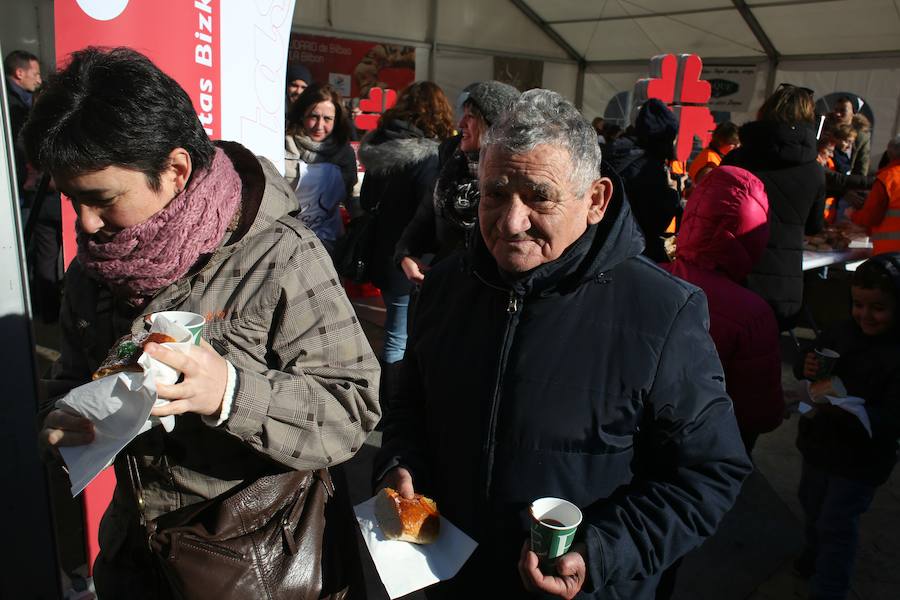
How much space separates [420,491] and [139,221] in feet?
3.04

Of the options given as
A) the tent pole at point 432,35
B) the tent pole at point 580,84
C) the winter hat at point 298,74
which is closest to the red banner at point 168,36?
the winter hat at point 298,74

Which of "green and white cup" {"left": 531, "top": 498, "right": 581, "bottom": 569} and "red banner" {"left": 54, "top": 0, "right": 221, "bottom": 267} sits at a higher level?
"red banner" {"left": 54, "top": 0, "right": 221, "bottom": 267}

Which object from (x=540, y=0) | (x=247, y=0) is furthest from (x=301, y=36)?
(x=247, y=0)

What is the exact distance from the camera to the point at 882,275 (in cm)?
247

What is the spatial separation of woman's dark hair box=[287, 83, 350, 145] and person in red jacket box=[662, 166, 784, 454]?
8.39 ft

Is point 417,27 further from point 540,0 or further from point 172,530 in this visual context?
point 172,530

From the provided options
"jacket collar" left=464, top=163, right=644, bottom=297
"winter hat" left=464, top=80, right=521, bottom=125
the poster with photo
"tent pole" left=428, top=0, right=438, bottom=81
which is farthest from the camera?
"tent pole" left=428, top=0, right=438, bottom=81

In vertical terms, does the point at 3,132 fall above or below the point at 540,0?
below

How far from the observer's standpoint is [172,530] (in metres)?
1.38

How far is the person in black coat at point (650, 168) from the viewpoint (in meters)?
4.18

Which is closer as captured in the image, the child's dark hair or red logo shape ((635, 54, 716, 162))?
the child's dark hair

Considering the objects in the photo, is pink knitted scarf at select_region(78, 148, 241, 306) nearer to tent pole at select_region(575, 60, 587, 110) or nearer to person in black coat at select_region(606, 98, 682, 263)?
person in black coat at select_region(606, 98, 682, 263)

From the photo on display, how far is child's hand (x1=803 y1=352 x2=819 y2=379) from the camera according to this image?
2473mm

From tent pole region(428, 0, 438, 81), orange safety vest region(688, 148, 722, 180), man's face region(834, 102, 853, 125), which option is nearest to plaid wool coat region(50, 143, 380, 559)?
orange safety vest region(688, 148, 722, 180)
